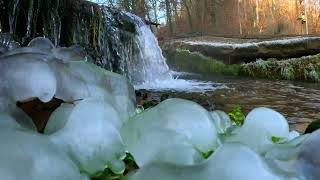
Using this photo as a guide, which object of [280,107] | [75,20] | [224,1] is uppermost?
[224,1]

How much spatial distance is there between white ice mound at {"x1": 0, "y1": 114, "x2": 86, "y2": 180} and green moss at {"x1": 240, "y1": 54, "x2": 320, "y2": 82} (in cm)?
1474

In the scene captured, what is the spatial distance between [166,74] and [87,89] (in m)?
13.6

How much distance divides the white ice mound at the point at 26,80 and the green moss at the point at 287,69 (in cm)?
Answer: 1457

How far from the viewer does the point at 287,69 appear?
15531 millimetres

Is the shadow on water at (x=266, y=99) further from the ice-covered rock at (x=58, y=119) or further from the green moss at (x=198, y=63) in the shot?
the ice-covered rock at (x=58, y=119)

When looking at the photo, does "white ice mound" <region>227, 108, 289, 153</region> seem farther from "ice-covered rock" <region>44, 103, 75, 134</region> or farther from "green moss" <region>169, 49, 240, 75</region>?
"green moss" <region>169, 49, 240, 75</region>

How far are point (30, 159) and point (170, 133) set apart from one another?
183 mm

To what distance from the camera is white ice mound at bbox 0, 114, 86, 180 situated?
1.52 feet

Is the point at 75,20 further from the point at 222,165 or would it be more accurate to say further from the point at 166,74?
the point at 222,165

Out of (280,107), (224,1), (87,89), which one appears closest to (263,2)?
(224,1)

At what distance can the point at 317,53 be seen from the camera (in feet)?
53.9

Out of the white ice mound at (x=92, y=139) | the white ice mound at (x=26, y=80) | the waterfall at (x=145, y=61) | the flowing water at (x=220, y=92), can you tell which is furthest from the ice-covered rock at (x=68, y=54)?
the waterfall at (x=145, y=61)

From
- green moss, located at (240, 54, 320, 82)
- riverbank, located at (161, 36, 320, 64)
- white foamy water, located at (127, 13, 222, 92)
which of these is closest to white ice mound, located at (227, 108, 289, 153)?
white foamy water, located at (127, 13, 222, 92)

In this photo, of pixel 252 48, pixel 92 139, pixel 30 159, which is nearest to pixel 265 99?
pixel 252 48
